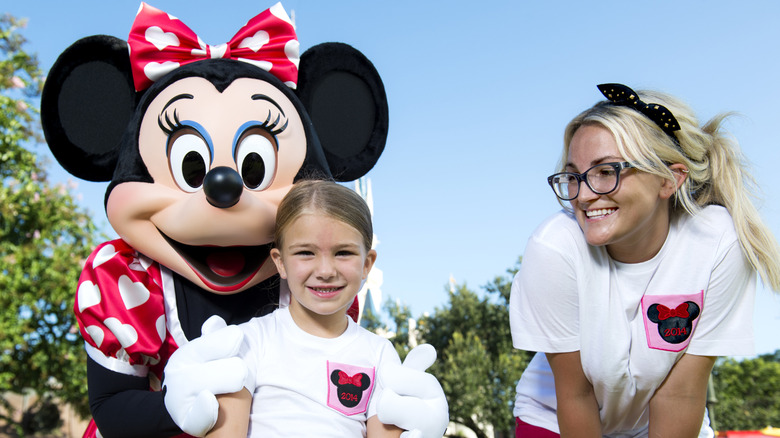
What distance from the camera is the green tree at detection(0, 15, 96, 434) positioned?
29.4 feet

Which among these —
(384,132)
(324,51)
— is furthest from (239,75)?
(384,132)

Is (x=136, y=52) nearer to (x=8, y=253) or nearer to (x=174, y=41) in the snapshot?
(x=174, y=41)

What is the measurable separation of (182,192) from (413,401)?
126 centimetres

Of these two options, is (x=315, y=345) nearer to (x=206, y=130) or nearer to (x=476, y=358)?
(x=206, y=130)

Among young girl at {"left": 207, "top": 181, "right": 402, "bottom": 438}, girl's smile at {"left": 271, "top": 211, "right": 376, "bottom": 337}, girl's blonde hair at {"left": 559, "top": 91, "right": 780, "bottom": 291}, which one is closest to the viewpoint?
young girl at {"left": 207, "top": 181, "right": 402, "bottom": 438}

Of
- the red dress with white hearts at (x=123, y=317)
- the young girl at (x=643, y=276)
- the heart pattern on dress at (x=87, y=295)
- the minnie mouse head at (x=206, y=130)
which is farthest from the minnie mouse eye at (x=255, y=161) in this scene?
the young girl at (x=643, y=276)

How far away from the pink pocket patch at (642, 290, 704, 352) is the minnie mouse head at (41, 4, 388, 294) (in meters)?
1.47

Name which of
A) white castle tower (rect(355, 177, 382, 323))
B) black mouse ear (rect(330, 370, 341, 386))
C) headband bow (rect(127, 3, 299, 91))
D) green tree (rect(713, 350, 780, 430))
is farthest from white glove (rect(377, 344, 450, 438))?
green tree (rect(713, 350, 780, 430))

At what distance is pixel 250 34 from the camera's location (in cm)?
315

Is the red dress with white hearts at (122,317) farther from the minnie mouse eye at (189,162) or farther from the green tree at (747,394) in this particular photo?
the green tree at (747,394)

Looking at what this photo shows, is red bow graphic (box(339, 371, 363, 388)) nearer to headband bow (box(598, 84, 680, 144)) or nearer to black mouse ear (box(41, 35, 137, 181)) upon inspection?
headband bow (box(598, 84, 680, 144))

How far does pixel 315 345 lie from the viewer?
2.29 meters

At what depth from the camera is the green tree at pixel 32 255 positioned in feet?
29.4

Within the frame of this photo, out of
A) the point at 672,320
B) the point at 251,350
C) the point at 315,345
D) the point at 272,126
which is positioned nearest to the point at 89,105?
the point at 272,126
